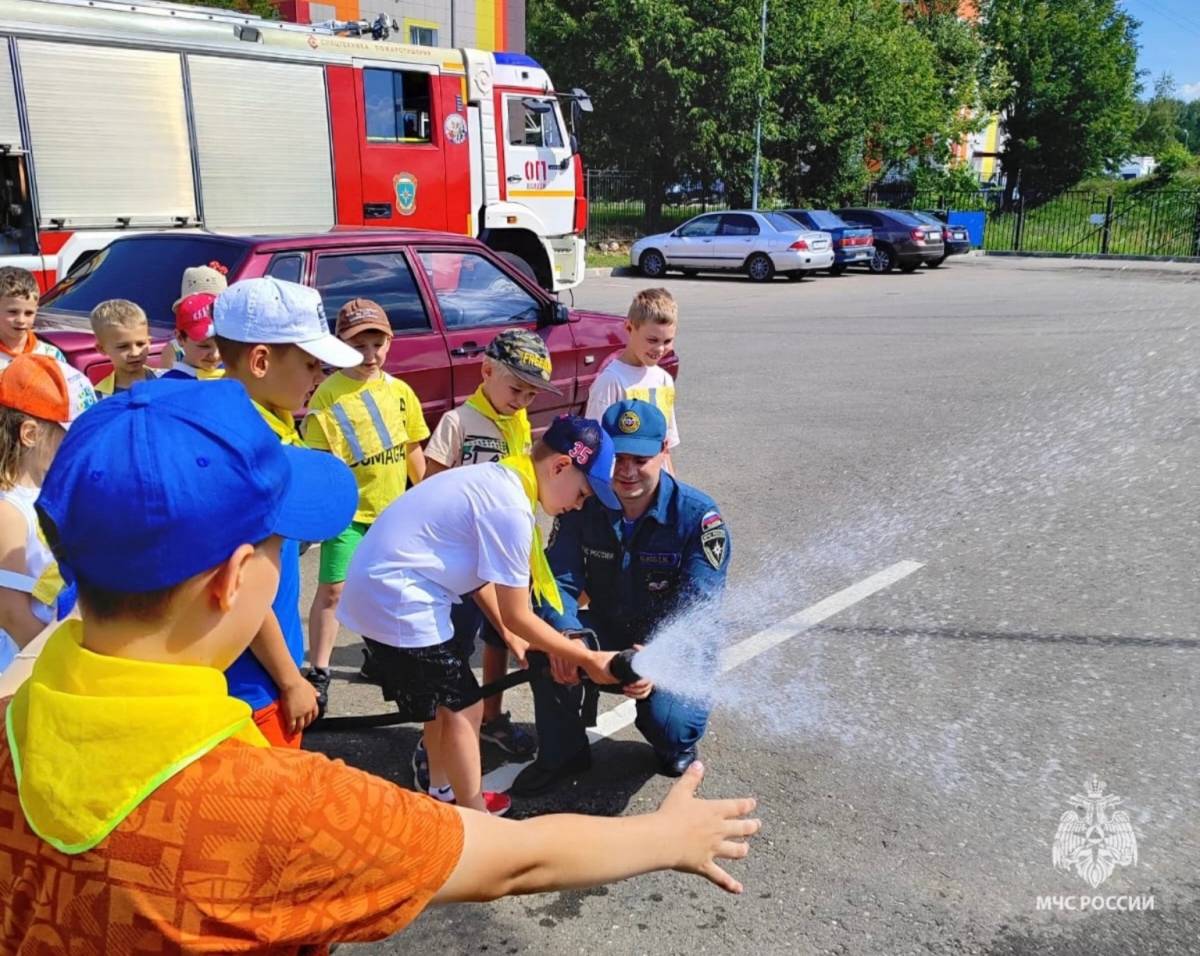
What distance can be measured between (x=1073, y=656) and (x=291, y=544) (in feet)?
11.4

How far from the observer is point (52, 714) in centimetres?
114

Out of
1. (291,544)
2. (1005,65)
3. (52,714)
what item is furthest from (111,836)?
(1005,65)

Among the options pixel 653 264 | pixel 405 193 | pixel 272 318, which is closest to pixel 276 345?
pixel 272 318

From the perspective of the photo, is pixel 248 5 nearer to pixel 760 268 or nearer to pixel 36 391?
pixel 760 268

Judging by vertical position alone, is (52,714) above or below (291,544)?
above

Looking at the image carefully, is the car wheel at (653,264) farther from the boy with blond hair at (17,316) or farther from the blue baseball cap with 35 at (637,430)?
the blue baseball cap with 35 at (637,430)

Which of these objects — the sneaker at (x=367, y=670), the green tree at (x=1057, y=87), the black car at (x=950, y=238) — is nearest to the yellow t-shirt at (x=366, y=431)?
the sneaker at (x=367, y=670)

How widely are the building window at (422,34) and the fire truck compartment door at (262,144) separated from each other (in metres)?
19.5

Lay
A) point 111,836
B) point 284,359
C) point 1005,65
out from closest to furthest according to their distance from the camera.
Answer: point 111,836
point 284,359
point 1005,65

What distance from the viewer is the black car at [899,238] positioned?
25.8 metres

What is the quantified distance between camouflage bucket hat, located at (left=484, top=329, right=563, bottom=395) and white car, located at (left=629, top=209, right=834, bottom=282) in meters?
20.2

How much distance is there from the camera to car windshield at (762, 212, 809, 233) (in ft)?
76.5

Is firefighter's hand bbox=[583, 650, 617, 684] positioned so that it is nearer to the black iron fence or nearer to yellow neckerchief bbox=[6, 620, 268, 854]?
yellow neckerchief bbox=[6, 620, 268, 854]

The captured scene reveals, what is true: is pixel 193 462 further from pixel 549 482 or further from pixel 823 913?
pixel 823 913
